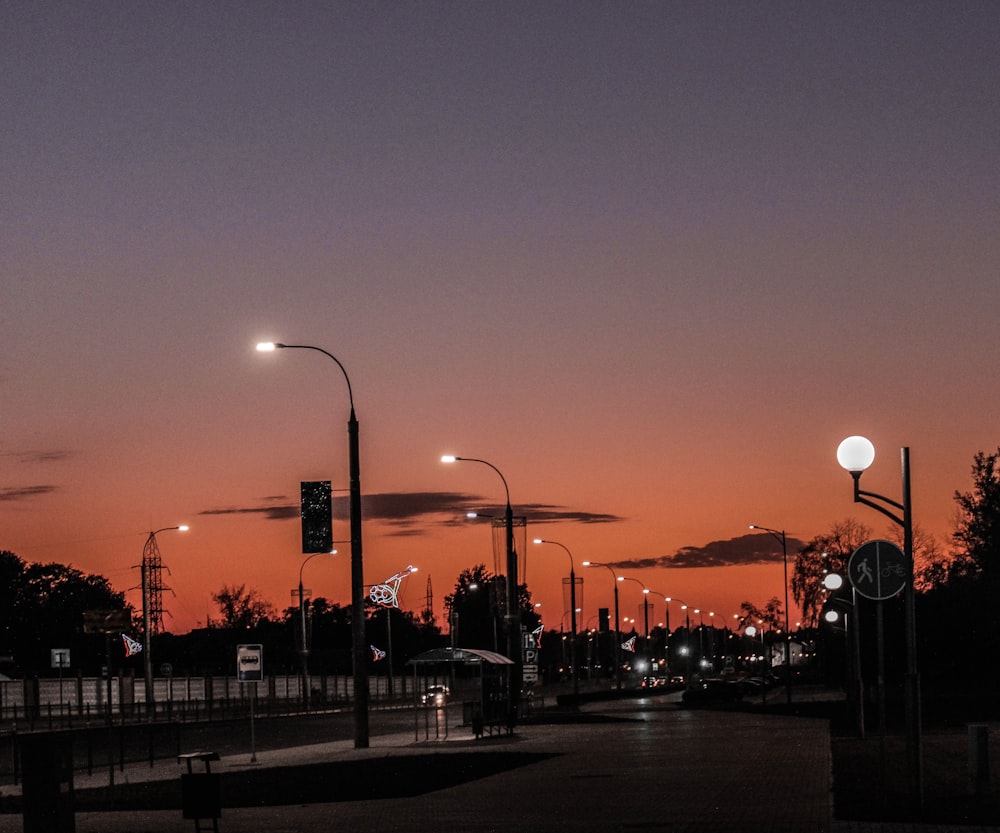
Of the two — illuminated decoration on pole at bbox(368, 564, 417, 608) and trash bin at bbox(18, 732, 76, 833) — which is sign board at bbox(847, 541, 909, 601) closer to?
trash bin at bbox(18, 732, 76, 833)

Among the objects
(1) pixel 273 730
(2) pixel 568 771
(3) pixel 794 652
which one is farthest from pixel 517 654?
(3) pixel 794 652

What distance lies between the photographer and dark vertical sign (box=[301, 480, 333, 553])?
36.5 metres

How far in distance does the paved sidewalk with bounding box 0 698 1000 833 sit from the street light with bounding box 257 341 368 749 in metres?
0.81

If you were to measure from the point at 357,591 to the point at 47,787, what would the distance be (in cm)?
2287

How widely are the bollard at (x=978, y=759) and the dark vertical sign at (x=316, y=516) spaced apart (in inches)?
734

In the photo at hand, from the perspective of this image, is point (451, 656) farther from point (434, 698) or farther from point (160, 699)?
point (160, 699)

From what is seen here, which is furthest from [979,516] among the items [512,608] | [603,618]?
[512,608]

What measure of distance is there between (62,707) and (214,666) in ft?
256

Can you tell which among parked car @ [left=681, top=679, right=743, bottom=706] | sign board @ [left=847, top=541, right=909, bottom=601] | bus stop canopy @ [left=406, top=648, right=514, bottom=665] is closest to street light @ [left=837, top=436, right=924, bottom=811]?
sign board @ [left=847, top=541, right=909, bottom=601]

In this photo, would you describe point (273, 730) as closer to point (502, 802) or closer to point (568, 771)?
point (568, 771)

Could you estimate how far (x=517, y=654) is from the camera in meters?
53.4

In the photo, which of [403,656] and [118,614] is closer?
[118,614]

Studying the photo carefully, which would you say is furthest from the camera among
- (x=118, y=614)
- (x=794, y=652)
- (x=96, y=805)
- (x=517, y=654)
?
(x=794, y=652)

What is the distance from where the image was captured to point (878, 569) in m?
18.7
